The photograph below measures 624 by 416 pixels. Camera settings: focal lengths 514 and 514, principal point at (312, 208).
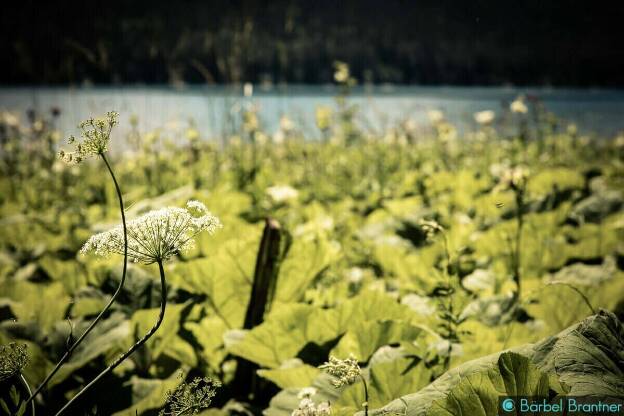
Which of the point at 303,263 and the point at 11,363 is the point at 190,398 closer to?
the point at 11,363

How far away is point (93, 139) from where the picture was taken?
667mm

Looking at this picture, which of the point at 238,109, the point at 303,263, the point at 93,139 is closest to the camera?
the point at 93,139

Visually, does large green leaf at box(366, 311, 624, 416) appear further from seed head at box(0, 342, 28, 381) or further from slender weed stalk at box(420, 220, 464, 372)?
seed head at box(0, 342, 28, 381)

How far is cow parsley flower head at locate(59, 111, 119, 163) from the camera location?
0.66 meters

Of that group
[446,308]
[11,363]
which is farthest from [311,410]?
[446,308]

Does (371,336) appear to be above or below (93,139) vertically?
below

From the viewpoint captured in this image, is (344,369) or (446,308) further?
(446,308)

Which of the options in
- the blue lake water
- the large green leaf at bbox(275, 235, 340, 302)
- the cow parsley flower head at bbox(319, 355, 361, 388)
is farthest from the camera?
the blue lake water

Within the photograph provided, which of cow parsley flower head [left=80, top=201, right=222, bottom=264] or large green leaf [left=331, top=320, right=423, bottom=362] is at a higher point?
cow parsley flower head [left=80, top=201, right=222, bottom=264]

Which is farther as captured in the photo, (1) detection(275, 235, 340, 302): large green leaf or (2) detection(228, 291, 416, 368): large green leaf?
(1) detection(275, 235, 340, 302): large green leaf

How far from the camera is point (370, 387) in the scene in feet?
3.30

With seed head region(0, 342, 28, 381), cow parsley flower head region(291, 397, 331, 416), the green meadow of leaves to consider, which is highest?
seed head region(0, 342, 28, 381)

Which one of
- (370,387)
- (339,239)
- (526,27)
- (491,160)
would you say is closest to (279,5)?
(526,27)

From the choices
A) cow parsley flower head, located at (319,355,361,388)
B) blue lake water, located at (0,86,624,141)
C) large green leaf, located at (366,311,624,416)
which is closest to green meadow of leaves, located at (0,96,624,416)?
large green leaf, located at (366,311,624,416)
